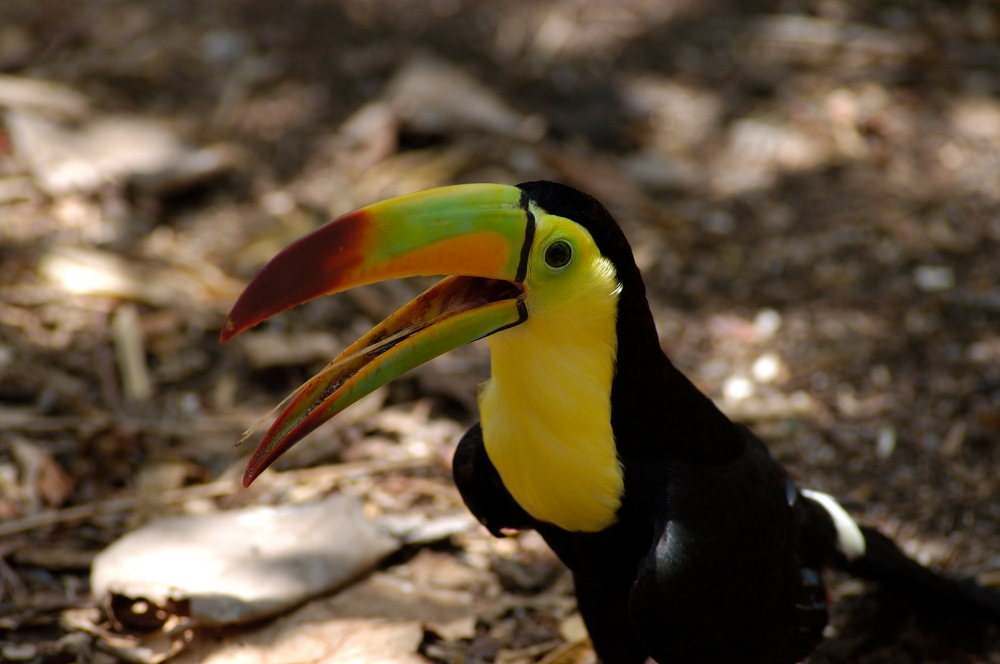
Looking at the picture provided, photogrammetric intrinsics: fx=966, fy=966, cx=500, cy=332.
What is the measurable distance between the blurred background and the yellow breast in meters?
0.91

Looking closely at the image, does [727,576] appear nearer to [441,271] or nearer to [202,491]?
[441,271]

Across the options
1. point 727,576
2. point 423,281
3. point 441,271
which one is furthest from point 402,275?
point 423,281

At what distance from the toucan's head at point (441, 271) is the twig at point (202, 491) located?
150 centimetres

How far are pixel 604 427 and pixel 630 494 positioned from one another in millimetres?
199

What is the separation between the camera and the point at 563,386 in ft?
8.05

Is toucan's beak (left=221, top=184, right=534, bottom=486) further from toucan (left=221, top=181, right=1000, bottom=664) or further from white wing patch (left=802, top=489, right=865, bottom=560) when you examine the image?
white wing patch (left=802, top=489, right=865, bottom=560)

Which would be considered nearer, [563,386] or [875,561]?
[563,386]

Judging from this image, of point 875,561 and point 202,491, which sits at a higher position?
point 202,491

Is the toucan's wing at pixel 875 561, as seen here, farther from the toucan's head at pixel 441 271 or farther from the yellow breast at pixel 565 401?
the toucan's head at pixel 441 271

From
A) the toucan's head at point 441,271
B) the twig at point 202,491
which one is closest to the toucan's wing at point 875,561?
the toucan's head at point 441,271

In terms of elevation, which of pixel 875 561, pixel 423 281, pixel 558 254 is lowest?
pixel 875 561

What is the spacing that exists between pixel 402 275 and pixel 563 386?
524 mm

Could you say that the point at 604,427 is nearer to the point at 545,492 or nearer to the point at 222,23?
the point at 545,492

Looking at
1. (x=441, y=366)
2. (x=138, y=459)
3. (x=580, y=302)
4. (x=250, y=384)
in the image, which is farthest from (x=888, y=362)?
(x=138, y=459)
